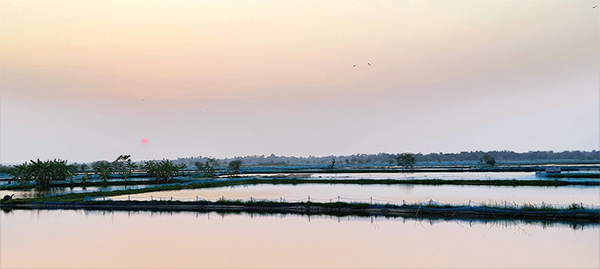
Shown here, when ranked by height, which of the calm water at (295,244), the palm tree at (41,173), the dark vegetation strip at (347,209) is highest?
the palm tree at (41,173)

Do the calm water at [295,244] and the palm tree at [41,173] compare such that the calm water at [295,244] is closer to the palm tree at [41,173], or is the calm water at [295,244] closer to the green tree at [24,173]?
the palm tree at [41,173]

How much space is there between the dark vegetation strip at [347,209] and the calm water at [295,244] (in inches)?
50.4

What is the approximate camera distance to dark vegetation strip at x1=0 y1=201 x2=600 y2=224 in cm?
2133

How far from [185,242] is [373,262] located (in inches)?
344

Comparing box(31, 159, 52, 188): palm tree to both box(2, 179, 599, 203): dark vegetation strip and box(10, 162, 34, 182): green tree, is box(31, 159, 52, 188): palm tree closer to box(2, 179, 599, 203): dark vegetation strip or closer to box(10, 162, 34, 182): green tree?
box(10, 162, 34, 182): green tree

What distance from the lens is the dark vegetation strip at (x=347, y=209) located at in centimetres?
2133

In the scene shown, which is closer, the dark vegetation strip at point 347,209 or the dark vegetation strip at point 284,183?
the dark vegetation strip at point 347,209

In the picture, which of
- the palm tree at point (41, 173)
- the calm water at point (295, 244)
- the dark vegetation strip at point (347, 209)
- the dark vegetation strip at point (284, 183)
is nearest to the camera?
the calm water at point (295, 244)

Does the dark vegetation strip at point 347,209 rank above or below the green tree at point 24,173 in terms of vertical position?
below

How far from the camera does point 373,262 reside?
1552 centimetres

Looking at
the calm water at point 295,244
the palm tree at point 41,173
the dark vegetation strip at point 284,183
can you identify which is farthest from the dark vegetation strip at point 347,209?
the palm tree at point 41,173

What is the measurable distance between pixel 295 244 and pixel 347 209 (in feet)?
25.6

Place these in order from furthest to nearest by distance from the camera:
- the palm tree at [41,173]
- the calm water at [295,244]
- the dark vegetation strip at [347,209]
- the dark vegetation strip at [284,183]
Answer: the palm tree at [41,173] → the dark vegetation strip at [284,183] → the dark vegetation strip at [347,209] → the calm water at [295,244]

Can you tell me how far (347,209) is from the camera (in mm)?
25312
